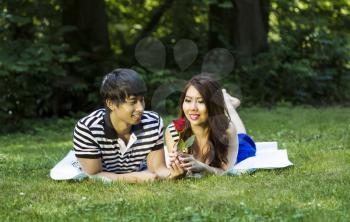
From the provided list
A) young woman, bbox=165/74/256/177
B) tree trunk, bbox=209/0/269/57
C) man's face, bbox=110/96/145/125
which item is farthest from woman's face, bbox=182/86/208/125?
tree trunk, bbox=209/0/269/57

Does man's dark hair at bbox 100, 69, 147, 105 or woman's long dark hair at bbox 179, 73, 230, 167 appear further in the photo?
woman's long dark hair at bbox 179, 73, 230, 167

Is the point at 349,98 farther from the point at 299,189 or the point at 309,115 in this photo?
the point at 299,189

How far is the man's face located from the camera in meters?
5.27

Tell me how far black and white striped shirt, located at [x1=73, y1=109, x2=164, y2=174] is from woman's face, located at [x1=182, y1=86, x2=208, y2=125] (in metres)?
0.26

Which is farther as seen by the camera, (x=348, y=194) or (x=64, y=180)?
(x=64, y=180)

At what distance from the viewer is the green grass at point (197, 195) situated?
13.8 feet

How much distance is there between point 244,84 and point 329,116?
293 cm

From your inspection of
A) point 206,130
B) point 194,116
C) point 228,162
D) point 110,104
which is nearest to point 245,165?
point 228,162

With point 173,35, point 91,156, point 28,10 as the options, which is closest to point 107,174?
point 91,156

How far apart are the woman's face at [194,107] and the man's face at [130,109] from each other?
1.65ft

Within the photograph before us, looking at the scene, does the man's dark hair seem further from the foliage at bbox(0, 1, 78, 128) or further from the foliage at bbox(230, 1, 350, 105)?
the foliage at bbox(230, 1, 350, 105)

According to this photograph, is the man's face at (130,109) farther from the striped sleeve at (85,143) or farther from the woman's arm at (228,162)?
the woman's arm at (228,162)

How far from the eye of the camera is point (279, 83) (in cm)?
1433

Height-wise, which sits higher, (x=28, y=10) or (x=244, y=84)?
(x=28, y=10)
